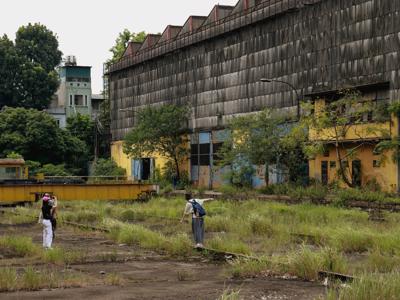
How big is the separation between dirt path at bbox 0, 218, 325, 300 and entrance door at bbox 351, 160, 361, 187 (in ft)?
87.7

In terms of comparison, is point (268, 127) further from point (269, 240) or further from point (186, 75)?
point (269, 240)

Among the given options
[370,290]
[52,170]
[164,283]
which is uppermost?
[52,170]

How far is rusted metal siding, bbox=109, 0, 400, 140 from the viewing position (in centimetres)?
4356

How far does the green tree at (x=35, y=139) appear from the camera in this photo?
77.2 m

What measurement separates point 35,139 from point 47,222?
59107mm

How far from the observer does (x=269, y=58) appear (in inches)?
2131

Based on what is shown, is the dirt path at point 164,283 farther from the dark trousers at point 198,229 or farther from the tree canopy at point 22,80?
the tree canopy at point 22,80

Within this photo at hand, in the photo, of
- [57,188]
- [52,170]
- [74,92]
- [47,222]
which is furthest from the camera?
[74,92]

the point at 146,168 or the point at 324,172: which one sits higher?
the point at 146,168

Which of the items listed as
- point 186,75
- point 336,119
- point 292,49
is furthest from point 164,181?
point 336,119

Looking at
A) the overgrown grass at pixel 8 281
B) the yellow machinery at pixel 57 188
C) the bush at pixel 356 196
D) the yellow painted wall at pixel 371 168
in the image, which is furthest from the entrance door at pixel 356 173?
the overgrown grass at pixel 8 281

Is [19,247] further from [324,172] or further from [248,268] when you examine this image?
[324,172]

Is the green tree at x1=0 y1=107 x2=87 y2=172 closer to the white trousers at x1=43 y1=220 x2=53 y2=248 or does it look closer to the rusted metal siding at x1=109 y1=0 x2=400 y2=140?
the rusted metal siding at x1=109 y1=0 x2=400 y2=140

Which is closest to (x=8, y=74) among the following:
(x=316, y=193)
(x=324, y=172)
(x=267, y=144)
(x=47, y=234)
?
(x=267, y=144)
